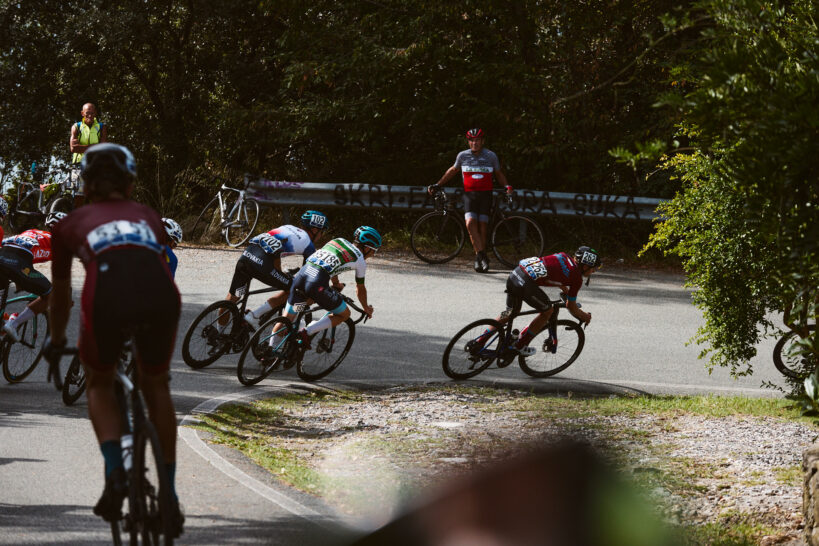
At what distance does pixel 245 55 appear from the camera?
20953 mm

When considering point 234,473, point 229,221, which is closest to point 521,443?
point 234,473

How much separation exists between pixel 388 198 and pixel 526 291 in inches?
302

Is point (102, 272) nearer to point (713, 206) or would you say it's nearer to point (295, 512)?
point (295, 512)

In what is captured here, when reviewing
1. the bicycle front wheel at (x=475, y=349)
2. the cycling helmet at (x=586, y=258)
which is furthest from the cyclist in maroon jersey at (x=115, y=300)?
the cycling helmet at (x=586, y=258)

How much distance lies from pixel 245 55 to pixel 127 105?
A: 3.35 meters

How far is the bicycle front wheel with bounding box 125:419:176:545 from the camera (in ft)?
11.4

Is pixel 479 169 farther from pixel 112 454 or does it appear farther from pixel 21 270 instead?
pixel 112 454

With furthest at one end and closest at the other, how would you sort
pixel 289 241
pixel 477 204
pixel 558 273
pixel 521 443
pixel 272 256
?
pixel 477 204 < pixel 558 273 < pixel 289 241 < pixel 272 256 < pixel 521 443

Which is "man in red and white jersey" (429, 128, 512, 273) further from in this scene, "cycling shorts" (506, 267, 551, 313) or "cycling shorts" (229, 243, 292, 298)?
"cycling shorts" (229, 243, 292, 298)

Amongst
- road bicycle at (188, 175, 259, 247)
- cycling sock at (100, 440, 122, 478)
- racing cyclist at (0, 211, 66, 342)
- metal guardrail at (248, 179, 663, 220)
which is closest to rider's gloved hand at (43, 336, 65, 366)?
cycling sock at (100, 440, 122, 478)

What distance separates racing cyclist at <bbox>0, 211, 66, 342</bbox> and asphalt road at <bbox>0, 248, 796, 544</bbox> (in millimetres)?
589

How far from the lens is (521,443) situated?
5410 mm

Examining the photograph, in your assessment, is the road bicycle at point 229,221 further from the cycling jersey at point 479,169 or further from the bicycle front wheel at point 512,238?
the bicycle front wheel at point 512,238

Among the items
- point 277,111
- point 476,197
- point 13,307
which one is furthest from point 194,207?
point 13,307
